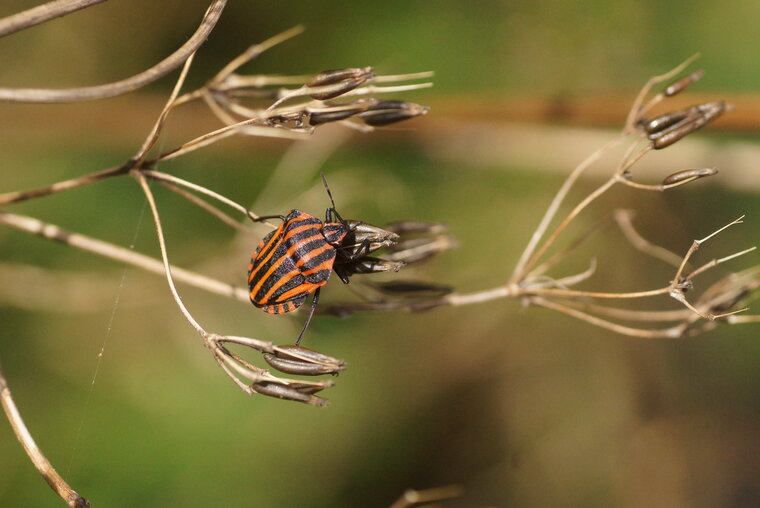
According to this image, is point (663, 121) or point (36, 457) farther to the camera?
point (663, 121)

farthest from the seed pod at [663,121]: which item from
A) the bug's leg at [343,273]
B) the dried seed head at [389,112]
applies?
the bug's leg at [343,273]

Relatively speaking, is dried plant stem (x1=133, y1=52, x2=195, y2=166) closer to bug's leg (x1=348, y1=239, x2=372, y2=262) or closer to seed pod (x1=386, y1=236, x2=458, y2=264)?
bug's leg (x1=348, y1=239, x2=372, y2=262)

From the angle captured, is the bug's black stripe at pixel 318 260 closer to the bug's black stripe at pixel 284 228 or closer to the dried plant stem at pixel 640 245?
the bug's black stripe at pixel 284 228

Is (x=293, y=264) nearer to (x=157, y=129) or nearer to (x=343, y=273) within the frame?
(x=343, y=273)

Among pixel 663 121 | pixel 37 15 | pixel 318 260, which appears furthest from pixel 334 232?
pixel 663 121

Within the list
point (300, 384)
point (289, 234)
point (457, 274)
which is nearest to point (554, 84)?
point (457, 274)

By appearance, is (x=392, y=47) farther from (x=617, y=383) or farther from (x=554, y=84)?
(x=617, y=383)

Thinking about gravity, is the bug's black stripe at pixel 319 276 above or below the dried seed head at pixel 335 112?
below
